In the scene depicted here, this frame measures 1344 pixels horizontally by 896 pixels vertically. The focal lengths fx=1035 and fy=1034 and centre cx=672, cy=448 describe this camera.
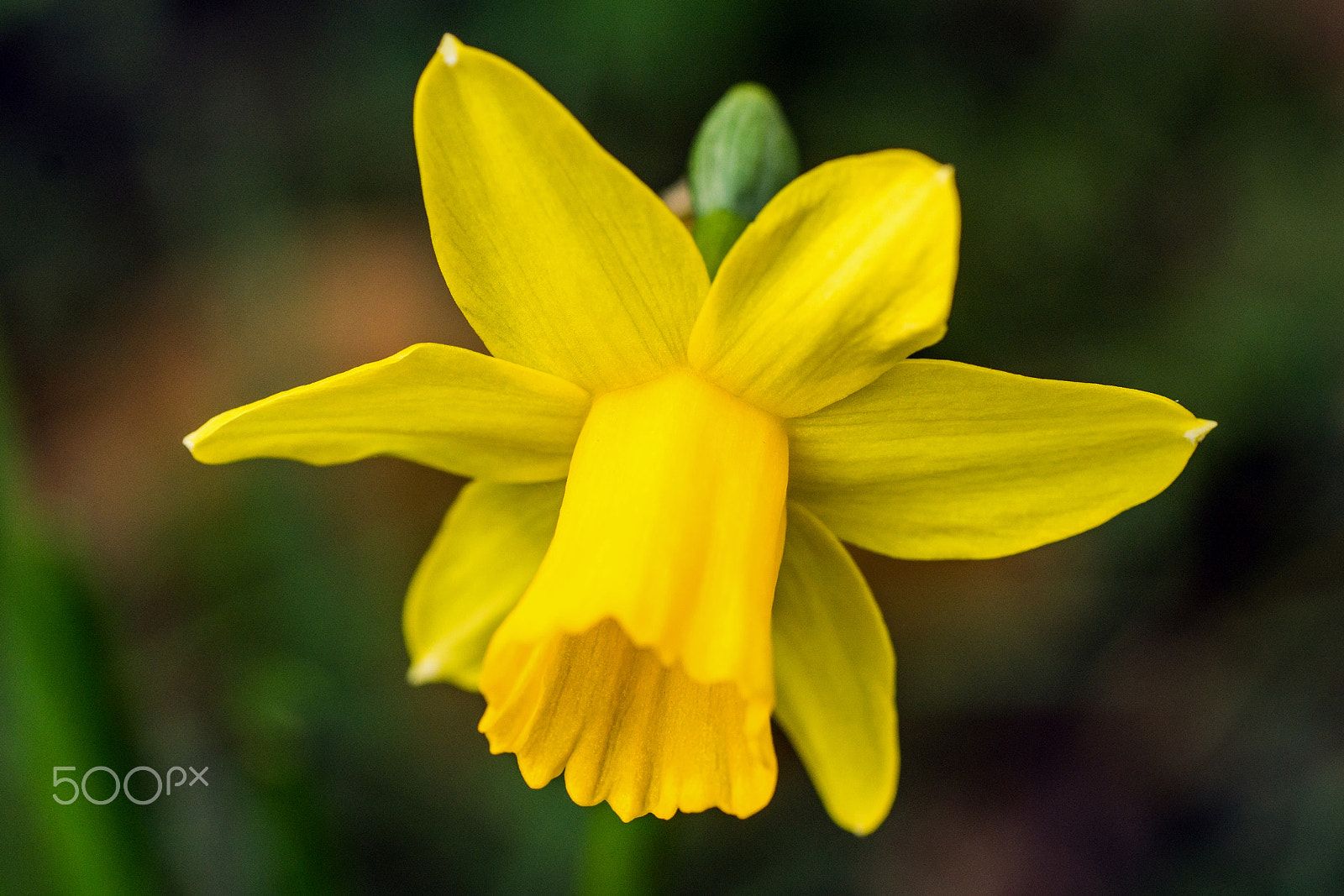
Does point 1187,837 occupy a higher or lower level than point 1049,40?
lower

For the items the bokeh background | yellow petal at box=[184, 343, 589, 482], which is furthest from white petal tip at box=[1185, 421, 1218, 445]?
the bokeh background

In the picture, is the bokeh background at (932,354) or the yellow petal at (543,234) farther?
the bokeh background at (932,354)

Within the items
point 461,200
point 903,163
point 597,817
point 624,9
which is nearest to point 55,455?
point 624,9

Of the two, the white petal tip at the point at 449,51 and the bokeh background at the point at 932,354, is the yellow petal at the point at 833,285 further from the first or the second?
the bokeh background at the point at 932,354

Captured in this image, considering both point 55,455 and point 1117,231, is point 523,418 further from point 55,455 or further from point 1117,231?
point 55,455

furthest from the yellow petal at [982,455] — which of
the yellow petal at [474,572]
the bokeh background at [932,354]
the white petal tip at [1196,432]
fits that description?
the bokeh background at [932,354]

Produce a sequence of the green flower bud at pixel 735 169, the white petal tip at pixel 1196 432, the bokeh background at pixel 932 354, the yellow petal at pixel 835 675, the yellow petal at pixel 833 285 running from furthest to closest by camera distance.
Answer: the bokeh background at pixel 932 354
the yellow petal at pixel 835 675
the green flower bud at pixel 735 169
the white petal tip at pixel 1196 432
the yellow petal at pixel 833 285

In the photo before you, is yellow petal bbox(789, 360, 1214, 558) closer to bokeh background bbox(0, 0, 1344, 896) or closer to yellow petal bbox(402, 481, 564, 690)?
yellow petal bbox(402, 481, 564, 690)
